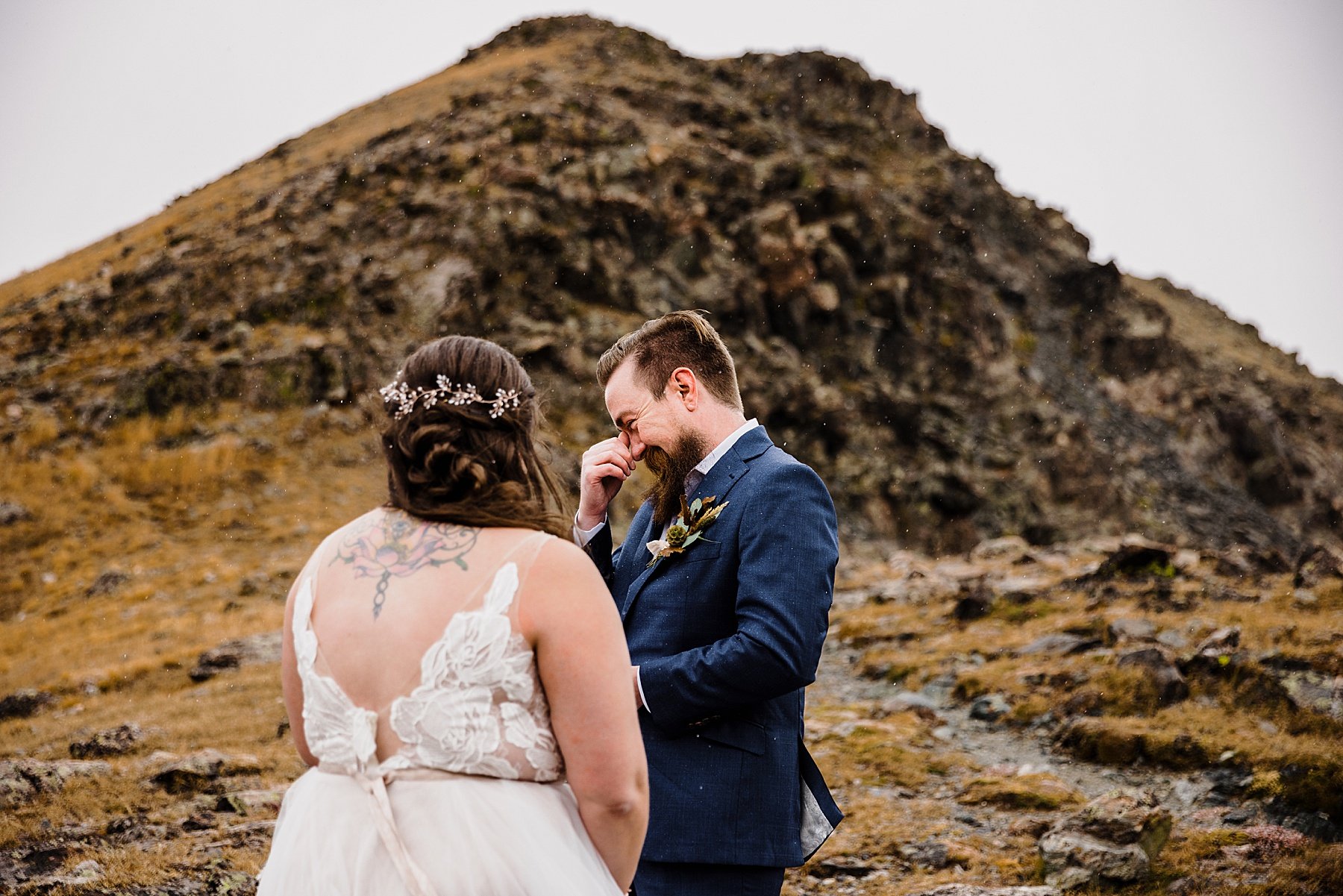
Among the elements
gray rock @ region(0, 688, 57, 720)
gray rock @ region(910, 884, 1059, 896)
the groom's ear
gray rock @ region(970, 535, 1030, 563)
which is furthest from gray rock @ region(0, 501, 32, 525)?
the groom's ear

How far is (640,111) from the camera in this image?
37.2 meters

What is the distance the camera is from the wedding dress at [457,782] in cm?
201

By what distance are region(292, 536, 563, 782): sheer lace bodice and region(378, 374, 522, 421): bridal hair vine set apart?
405 millimetres

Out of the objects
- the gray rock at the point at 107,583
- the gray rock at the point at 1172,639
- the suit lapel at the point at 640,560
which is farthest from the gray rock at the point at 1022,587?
the gray rock at the point at 107,583

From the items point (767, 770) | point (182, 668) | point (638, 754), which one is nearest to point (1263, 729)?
point (767, 770)

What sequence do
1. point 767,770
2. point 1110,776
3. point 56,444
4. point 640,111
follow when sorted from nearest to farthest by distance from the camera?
point 767,770, point 1110,776, point 56,444, point 640,111

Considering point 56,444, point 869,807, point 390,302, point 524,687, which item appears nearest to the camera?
point 524,687

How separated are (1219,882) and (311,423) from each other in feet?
79.5

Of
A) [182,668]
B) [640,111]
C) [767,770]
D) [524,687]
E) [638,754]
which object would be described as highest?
[640,111]

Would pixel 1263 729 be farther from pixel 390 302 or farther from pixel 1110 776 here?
pixel 390 302

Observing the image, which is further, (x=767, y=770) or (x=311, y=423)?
(x=311, y=423)

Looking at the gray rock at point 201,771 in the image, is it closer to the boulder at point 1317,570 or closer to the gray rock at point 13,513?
the boulder at point 1317,570

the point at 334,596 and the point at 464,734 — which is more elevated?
the point at 334,596

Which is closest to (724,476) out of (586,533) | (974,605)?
(586,533)
